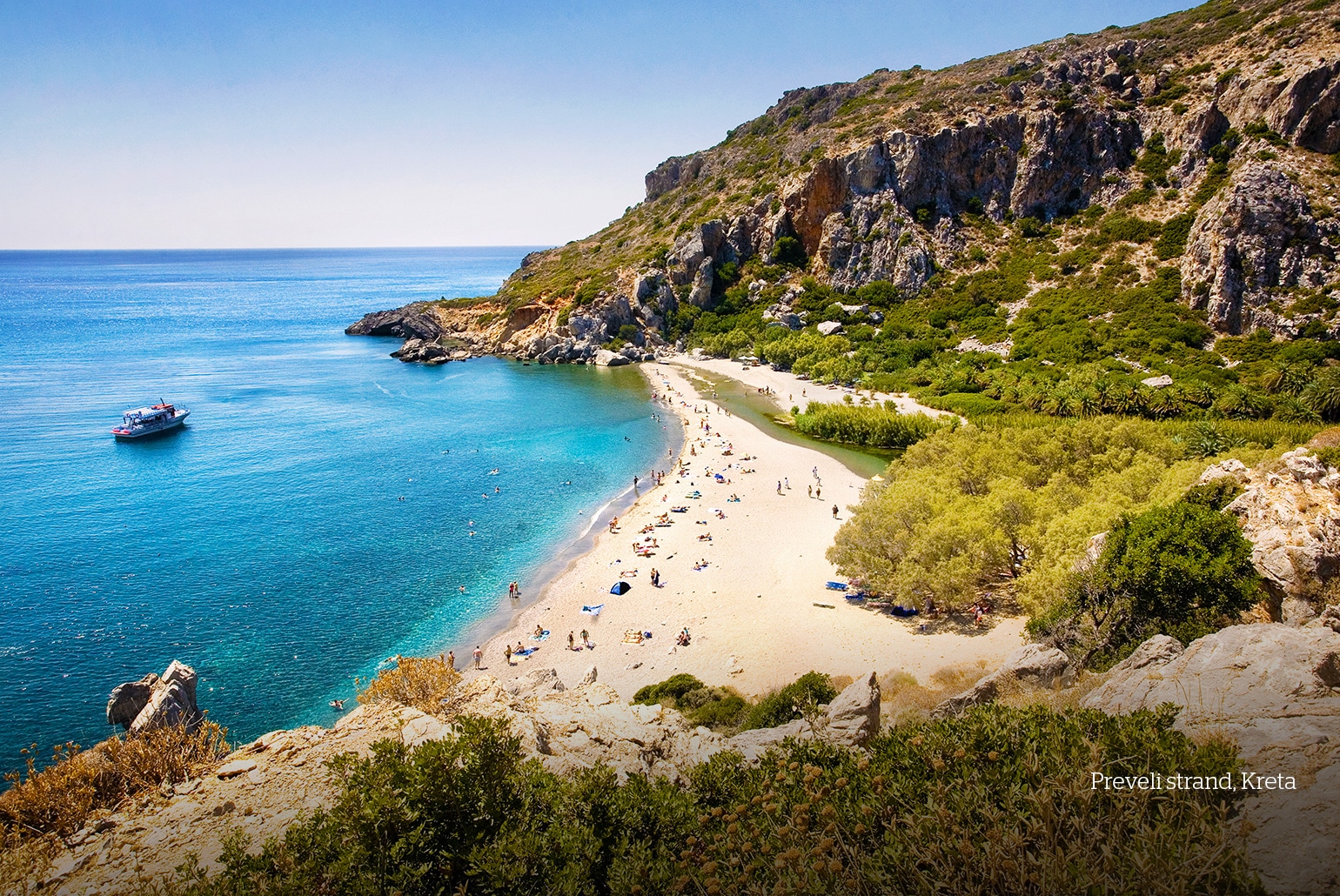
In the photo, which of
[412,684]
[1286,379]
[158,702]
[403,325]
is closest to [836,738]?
[412,684]

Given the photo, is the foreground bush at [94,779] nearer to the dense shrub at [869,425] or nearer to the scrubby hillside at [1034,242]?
the dense shrub at [869,425]

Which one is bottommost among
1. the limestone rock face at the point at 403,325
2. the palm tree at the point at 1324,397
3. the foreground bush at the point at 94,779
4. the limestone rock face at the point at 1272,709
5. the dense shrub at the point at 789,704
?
the dense shrub at the point at 789,704

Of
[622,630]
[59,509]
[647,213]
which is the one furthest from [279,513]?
[647,213]

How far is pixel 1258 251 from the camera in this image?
6028 cm

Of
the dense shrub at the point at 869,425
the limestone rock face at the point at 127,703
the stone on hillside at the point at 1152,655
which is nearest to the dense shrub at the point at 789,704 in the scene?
the stone on hillside at the point at 1152,655

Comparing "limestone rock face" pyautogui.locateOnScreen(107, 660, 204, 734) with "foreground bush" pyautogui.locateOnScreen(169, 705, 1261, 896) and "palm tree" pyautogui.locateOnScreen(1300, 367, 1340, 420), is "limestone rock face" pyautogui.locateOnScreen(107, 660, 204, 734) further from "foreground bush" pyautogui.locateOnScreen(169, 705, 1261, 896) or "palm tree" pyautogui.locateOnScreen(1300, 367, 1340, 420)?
"palm tree" pyautogui.locateOnScreen(1300, 367, 1340, 420)

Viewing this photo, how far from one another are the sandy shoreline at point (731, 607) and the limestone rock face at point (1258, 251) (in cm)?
4389

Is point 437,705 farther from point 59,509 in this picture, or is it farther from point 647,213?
point 647,213

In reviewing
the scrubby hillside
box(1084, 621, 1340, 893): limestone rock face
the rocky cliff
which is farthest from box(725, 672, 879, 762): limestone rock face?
the rocky cliff

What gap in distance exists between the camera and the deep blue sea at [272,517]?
86.4 feet

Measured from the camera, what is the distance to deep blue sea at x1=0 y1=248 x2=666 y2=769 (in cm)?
2634

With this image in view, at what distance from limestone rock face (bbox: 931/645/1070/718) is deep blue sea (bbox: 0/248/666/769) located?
20986mm

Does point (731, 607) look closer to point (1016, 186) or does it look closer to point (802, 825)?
point (802, 825)

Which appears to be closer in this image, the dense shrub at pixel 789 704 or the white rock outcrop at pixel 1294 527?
the dense shrub at pixel 789 704
